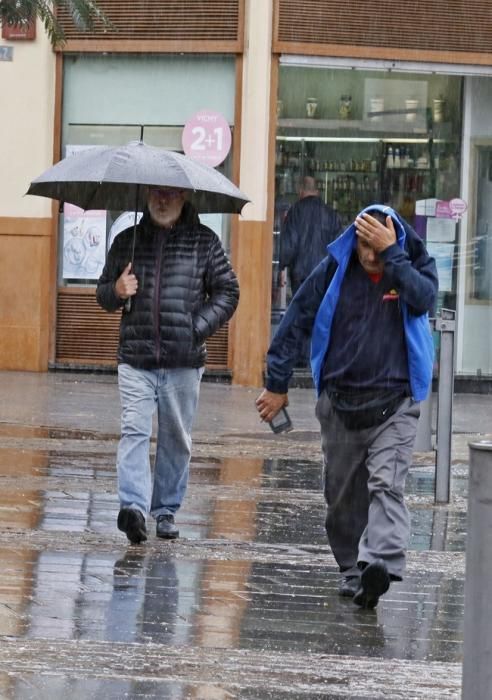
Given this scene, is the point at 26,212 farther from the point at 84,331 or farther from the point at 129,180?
the point at 129,180

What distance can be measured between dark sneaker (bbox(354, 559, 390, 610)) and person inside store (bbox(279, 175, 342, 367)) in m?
10.5

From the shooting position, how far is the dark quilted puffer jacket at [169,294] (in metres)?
8.34

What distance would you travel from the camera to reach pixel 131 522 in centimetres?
808

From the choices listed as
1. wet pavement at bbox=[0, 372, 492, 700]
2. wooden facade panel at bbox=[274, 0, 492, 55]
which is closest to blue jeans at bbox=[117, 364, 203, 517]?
wet pavement at bbox=[0, 372, 492, 700]

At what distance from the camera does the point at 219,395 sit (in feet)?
53.5

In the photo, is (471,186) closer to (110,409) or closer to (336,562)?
(110,409)

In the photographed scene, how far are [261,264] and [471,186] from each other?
2.68m

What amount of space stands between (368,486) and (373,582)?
1.59 feet

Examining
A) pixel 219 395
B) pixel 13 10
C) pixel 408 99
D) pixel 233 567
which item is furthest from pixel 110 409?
pixel 233 567

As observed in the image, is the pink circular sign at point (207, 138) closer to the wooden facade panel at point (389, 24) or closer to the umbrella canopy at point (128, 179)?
the wooden facade panel at point (389, 24)

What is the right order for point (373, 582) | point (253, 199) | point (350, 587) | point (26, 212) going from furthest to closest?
point (26, 212), point (253, 199), point (350, 587), point (373, 582)

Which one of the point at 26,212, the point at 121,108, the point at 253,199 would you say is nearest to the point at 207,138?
the point at 253,199

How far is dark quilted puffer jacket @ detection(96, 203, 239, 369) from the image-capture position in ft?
27.4

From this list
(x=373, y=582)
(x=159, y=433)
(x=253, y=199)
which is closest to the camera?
(x=373, y=582)
